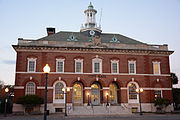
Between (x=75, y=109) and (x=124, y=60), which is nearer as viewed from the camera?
(x=75, y=109)

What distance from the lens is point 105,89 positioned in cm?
3591

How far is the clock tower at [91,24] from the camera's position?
140 ft

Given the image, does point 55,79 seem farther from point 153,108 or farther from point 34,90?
point 153,108

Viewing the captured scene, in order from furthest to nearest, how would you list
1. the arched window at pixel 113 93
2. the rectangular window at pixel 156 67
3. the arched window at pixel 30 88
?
the rectangular window at pixel 156 67
the arched window at pixel 113 93
the arched window at pixel 30 88

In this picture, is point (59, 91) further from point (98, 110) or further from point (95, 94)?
point (98, 110)

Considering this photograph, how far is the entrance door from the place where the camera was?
36.4 metres

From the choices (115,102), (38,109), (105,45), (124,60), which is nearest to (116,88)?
(115,102)

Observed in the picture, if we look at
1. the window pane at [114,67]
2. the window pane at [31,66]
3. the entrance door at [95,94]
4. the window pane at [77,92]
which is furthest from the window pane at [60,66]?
the window pane at [114,67]

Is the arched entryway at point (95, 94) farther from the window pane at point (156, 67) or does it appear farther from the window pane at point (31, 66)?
the window pane at point (156, 67)

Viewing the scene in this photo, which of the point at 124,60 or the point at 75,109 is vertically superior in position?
the point at 124,60

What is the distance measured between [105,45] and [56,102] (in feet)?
40.7

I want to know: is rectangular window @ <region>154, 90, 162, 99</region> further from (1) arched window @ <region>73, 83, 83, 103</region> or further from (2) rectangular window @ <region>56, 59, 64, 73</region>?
Result: (2) rectangular window @ <region>56, 59, 64, 73</region>

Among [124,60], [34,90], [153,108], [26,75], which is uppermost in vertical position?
[124,60]

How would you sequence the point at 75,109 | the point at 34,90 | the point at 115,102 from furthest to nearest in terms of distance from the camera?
the point at 115,102
the point at 34,90
the point at 75,109
